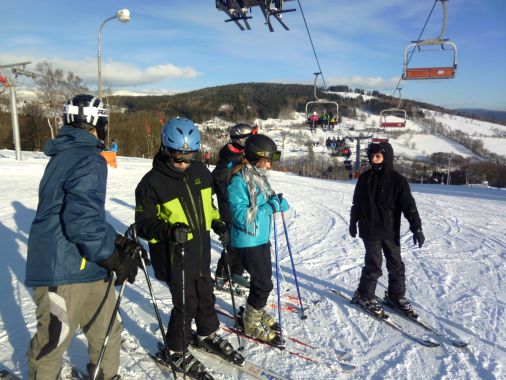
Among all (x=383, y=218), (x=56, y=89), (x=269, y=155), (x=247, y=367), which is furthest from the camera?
(x=56, y=89)

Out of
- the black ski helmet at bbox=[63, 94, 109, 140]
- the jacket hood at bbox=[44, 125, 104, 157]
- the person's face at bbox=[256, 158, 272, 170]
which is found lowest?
the person's face at bbox=[256, 158, 272, 170]

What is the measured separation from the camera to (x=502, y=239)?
7230 millimetres

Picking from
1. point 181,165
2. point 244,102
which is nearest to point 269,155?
point 181,165

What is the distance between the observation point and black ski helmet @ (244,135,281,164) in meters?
3.16

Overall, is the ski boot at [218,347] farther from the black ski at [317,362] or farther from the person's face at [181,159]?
the person's face at [181,159]

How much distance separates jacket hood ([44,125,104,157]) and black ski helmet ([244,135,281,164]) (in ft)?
4.60

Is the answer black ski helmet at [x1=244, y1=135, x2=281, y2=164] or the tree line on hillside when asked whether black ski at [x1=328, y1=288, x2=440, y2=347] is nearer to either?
black ski helmet at [x1=244, y1=135, x2=281, y2=164]

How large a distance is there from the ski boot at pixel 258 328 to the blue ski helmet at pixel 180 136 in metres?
1.69

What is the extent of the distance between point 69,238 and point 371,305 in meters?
3.27

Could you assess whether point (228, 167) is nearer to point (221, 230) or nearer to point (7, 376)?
point (221, 230)

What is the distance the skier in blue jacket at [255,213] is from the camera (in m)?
3.14

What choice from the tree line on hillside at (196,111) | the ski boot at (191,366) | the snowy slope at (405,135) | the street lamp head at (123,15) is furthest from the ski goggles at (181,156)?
the snowy slope at (405,135)

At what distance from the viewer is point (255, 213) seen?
3143mm

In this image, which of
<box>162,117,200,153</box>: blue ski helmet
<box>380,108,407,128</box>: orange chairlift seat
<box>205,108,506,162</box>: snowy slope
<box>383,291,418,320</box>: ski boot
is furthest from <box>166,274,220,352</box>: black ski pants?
<box>205,108,506,162</box>: snowy slope
